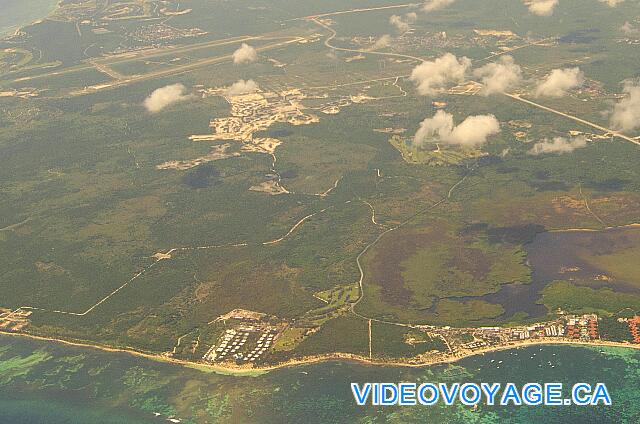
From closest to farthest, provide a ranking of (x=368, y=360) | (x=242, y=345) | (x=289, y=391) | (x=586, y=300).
Answer: (x=289, y=391), (x=368, y=360), (x=242, y=345), (x=586, y=300)

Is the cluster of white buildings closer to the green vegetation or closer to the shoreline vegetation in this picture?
the shoreline vegetation

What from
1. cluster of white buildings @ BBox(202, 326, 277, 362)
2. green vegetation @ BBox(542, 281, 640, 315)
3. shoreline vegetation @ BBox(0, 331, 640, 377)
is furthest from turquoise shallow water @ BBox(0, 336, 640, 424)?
green vegetation @ BBox(542, 281, 640, 315)

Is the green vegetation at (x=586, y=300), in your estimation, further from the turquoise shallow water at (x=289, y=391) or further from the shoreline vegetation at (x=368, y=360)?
the turquoise shallow water at (x=289, y=391)

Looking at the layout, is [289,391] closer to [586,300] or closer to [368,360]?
[368,360]

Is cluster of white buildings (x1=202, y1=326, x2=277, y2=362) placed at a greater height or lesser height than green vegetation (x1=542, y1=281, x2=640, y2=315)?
greater

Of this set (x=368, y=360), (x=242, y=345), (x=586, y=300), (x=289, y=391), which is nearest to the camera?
(x=289, y=391)

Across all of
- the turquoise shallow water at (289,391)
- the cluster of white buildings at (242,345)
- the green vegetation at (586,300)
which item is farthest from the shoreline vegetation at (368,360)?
the green vegetation at (586,300)

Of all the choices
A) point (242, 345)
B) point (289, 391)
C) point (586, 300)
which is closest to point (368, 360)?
point (289, 391)

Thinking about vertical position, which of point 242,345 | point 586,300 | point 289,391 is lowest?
point 586,300

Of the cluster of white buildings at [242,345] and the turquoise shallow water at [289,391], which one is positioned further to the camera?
the cluster of white buildings at [242,345]
